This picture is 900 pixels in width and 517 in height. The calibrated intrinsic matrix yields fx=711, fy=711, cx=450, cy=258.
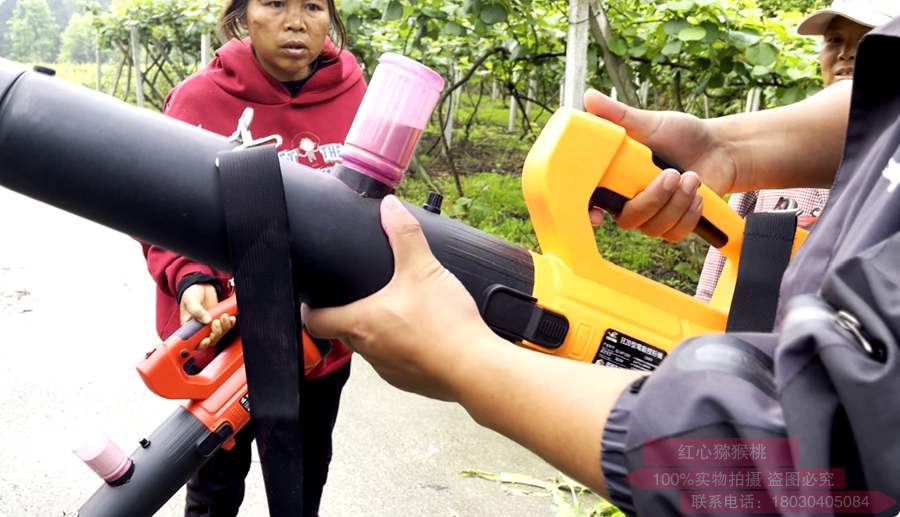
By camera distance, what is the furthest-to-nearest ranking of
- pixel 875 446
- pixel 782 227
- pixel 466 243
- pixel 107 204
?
pixel 782 227, pixel 466 243, pixel 107 204, pixel 875 446

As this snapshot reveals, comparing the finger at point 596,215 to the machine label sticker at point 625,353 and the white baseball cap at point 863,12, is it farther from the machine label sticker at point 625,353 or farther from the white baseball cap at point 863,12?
the white baseball cap at point 863,12

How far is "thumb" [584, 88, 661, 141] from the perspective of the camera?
1.35 metres

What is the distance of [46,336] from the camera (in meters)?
4.07

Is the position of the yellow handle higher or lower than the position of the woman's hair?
higher

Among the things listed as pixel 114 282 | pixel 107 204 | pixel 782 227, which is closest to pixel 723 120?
pixel 782 227

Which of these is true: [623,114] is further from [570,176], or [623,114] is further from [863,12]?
[863,12]

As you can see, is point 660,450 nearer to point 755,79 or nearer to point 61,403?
point 61,403

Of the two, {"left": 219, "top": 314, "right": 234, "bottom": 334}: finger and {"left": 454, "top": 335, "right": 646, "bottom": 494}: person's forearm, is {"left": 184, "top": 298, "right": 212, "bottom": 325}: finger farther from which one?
{"left": 454, "top": 335, "right": 646, "bottom": 494}: person's forearm

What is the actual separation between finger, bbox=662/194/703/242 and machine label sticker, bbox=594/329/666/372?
298 millimetres

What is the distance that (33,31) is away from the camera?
4353cm

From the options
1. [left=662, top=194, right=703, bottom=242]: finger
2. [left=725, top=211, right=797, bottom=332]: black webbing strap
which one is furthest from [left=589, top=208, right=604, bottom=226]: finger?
[left=725, top=211, right=797, bottom=332]: black webbing strap

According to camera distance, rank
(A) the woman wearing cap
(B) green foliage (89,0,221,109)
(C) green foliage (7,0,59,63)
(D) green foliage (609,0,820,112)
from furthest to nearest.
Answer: (C) green foliage (7,0,59,63)
(B) green foliage (89,0,221,109)
(D) green foliage (609,0,820,112)
(A) the woman wearing cap

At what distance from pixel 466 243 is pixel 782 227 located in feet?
2.14

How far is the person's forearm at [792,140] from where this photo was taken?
1.37 metres
